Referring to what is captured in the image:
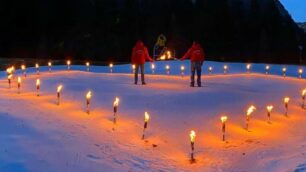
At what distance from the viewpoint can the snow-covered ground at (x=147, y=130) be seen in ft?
29.5

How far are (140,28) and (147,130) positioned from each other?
31.6 metres

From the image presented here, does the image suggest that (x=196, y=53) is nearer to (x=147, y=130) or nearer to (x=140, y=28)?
(x=147, y=130)

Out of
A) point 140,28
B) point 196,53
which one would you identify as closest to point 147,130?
point 196,53

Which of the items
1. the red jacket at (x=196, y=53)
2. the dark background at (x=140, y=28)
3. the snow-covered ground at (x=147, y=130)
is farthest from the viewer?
the dark background at (x=140, y=28)

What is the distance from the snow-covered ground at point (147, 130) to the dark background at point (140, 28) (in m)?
21.4

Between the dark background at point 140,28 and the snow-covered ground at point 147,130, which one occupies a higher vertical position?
the dark background at point 140,28

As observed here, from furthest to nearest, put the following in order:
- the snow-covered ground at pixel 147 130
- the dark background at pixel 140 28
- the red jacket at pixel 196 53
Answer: the dark background at pixel 140 28
the red jacket at pixel 196 53
the snow-covered ground at pixel 147 130

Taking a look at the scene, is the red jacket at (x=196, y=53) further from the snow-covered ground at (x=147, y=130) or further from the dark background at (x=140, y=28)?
the dark background at (x=140, y=28)

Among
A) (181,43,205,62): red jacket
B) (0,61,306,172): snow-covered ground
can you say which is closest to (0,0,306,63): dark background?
(181,43,205,62): red jacket

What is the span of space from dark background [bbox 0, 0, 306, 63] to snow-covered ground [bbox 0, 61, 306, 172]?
2144cm

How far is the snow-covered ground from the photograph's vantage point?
899cm

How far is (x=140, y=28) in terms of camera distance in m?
42.7

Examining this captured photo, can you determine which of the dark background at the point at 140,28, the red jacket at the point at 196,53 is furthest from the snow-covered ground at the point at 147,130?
the dark background at the point at 140,28

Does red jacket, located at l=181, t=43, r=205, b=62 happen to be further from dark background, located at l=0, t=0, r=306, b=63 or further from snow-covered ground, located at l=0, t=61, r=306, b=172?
dark background, located at l=0, t=0, r=306, b=63
